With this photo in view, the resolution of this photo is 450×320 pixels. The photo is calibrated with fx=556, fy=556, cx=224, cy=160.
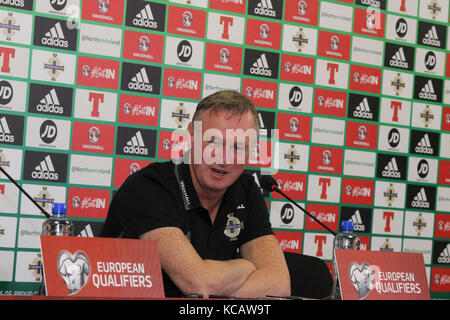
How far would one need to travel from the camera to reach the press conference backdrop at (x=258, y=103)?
115 inches

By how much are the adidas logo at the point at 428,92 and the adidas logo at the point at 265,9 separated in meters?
1.21

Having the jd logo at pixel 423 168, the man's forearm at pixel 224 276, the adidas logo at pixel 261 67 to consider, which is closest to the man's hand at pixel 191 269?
the man's forearm at pixel 224 276

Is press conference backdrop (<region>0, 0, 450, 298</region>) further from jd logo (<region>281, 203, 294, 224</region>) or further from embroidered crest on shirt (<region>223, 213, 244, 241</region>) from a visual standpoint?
embroidered crest on shirt (<region>223, 213, 244, 241</region>)

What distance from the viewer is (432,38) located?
389 centimetres

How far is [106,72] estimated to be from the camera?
121 inches

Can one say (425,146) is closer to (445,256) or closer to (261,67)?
(445,256)

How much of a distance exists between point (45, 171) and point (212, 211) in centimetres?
130

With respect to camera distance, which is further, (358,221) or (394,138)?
(394,138)

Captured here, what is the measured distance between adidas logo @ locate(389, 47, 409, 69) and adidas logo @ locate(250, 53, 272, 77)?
915 mm

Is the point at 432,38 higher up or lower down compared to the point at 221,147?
higher up

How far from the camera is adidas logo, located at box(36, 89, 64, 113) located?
2926 mm

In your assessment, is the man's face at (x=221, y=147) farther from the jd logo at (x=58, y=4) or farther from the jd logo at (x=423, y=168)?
the jd logo at (x=423, y=168)

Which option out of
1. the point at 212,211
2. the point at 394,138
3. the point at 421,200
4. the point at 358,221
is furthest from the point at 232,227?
the point at 421,200
